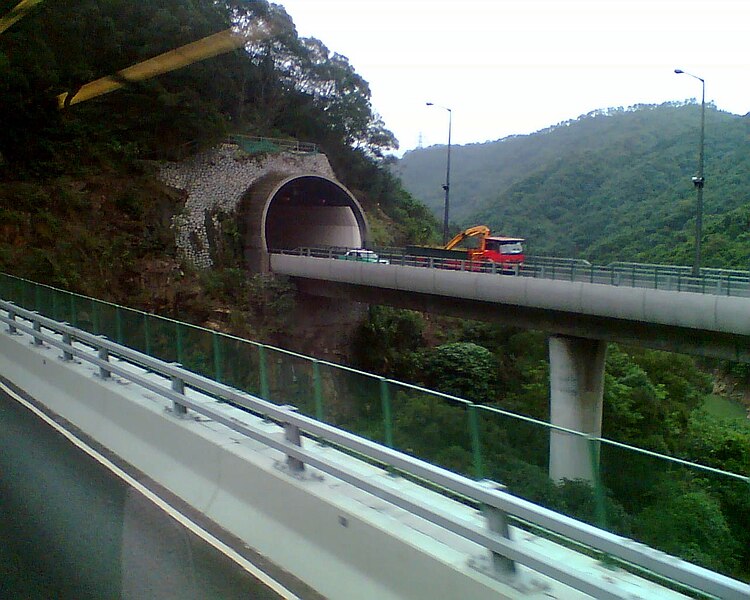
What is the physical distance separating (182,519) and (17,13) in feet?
68.4

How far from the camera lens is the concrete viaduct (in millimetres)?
23475

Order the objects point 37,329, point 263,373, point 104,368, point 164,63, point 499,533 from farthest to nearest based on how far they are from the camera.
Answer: point 164,63 → point 37,329 → point 104,368 → point 263,373 → point 499,533

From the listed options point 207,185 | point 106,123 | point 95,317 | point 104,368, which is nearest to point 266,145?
point 207,185

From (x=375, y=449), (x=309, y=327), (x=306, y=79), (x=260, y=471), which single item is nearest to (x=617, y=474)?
(x=375, y=449)

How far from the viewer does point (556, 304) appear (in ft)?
91.4

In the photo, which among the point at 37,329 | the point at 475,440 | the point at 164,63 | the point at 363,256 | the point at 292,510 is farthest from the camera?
the point at 363,256

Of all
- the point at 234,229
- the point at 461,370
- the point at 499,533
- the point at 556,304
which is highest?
the point at 234,229

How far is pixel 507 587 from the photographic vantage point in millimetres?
4445

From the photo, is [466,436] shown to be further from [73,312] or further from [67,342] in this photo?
[73,312]

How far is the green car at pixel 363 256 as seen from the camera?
3850 centimetres

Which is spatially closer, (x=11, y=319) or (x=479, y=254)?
(x=11, y=319)

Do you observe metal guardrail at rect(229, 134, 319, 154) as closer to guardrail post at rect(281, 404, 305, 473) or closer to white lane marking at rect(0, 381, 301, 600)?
white lane marking at rect(0, 381, 301, 600)

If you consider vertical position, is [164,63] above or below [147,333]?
above

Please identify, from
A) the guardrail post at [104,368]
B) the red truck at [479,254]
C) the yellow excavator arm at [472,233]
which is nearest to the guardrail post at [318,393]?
the guardrail post at [104,368]
